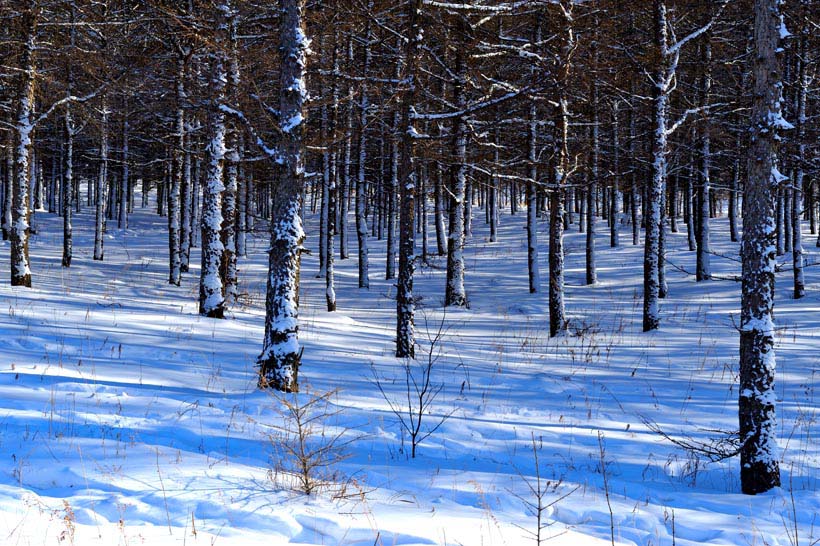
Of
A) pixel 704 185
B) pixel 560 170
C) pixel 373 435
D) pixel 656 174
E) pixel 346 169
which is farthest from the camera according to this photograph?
pixel 346 169

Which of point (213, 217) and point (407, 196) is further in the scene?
point (213, 217)

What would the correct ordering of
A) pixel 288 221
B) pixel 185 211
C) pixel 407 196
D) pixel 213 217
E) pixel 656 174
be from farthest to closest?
pixel 185 211, pixel 656 174, pixel 213 217, pixel 407 196, pixel 288 221

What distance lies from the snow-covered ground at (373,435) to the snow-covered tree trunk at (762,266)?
44 cm

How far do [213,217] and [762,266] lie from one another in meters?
10.9

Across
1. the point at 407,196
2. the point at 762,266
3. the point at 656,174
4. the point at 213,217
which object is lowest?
the point at 762,266

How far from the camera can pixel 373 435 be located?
695cm

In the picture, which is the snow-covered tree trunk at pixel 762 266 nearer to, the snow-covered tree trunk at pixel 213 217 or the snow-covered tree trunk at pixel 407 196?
the snow-covered tree trunk at pixel 407 196

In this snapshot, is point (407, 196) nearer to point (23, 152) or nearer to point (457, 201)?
point (457, 201)

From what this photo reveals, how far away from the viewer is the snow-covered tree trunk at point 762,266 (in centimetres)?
596

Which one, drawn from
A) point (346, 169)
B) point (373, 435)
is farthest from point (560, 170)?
point (346, 169)

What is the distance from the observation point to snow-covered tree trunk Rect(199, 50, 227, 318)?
13320 millimetres

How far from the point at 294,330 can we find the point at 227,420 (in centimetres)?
161

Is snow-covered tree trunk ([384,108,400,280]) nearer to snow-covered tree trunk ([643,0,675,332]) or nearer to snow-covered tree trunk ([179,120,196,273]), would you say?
snow-covered tree trunk ([179,120,196,273])

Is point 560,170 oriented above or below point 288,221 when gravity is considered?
above
